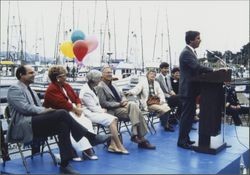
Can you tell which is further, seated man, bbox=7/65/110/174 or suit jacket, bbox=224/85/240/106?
suit jacket, bbox=224/85/240/106

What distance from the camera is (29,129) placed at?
3943 millimetres

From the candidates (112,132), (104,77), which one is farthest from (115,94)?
(112,132)

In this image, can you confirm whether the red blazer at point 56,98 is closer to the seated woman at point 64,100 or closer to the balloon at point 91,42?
the seated woman at point 64,100

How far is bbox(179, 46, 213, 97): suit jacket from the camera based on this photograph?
16.1 feet

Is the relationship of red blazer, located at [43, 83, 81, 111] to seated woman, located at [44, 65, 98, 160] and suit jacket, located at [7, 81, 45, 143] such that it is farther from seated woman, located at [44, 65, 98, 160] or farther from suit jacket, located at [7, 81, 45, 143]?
suit jacket, located at [7, 81, 45, 143]

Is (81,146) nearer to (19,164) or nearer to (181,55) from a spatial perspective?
(19,164)

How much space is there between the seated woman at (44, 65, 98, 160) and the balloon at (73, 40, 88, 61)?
455 cm

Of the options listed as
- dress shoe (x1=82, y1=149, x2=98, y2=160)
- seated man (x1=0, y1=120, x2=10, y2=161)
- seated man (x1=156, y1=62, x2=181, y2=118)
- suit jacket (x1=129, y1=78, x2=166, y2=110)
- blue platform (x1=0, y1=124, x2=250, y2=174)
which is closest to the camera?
blue platform (x1=0, y1=124, x2=250, y2=174)

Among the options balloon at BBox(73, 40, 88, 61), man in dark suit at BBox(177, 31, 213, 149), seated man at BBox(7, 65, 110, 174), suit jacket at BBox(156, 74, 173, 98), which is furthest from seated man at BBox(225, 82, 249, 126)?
seated man at BBox(7, 65, 110, 174)

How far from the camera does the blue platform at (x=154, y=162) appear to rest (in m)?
4.16

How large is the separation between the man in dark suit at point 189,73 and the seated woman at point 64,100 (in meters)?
1.37

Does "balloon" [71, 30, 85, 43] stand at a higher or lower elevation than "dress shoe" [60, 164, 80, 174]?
higher

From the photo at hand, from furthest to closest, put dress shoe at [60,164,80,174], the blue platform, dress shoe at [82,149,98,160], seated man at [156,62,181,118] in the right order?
seated man at [156,62,181,118], dress shoe at [82,149,98,160], the blue platform, dress shoe at [60,164,80,174]

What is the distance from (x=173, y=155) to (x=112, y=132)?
906 millimetres
